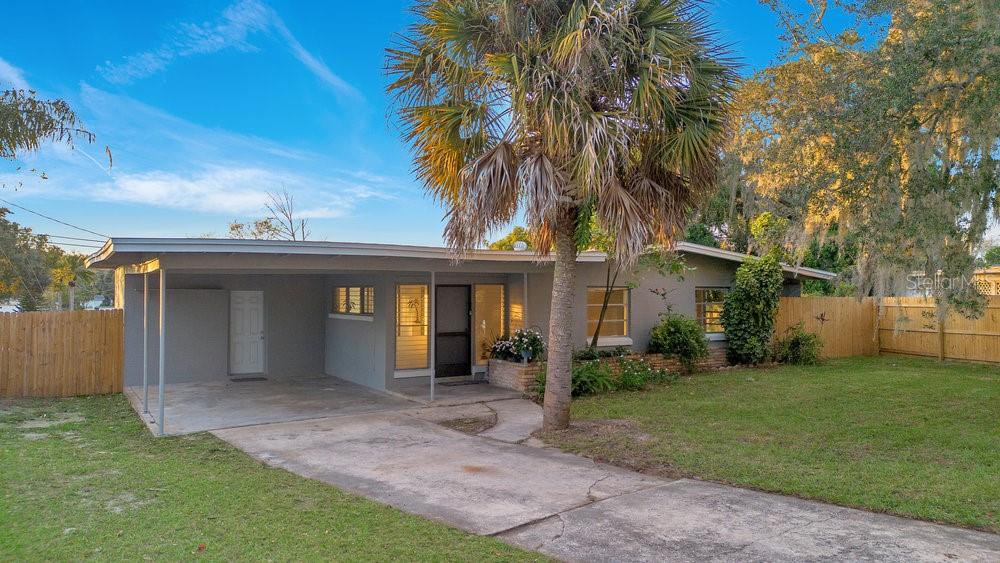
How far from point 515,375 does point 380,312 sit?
2.57 metres

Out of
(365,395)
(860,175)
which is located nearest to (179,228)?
(365,395)

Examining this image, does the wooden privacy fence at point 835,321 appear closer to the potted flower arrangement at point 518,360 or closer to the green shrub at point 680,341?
the green shrub at point 680,341

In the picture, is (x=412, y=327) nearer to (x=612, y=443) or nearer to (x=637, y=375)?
(x=637, y=375)

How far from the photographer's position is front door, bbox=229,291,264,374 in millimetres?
13109

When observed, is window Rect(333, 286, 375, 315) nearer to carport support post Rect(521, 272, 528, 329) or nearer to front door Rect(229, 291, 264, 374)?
front door Rect(229, 291, 264, 374)

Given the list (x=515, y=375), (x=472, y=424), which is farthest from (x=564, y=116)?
(x=515, y=375)

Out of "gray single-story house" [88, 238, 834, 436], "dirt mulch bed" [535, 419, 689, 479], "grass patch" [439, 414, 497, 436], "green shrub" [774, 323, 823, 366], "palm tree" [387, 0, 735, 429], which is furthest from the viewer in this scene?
"green shrub" [774, 323, 823, 366]

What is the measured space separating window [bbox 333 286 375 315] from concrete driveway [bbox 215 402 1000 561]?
4435 millimetres

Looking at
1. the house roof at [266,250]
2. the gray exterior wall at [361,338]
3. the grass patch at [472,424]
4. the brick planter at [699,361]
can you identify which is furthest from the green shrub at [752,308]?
the gray exterior wall at [361,338]

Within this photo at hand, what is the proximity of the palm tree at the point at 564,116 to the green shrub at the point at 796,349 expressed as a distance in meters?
7.95

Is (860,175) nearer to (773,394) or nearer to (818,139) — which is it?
(818,139)

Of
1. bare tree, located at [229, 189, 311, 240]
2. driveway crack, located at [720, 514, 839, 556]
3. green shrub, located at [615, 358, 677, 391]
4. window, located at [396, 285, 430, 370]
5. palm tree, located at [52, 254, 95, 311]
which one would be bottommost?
driveway crack, located at [720, 514, 839, 556]

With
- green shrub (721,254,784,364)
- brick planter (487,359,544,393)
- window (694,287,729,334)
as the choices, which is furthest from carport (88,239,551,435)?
green shrub (721,254,784,364)

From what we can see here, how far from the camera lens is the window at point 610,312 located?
1300 centimetres
